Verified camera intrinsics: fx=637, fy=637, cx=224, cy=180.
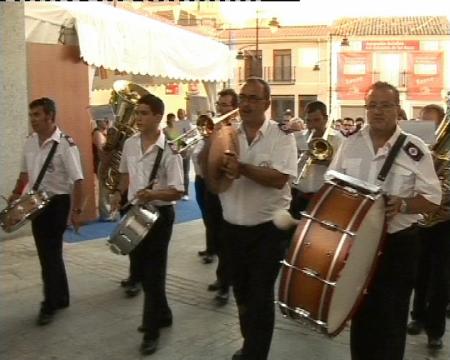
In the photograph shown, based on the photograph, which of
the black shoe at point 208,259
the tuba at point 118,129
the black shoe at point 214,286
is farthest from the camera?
the black shoe at point 208,259

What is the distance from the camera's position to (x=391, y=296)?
338 centimetres

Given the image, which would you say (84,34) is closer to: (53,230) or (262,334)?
(53,230)

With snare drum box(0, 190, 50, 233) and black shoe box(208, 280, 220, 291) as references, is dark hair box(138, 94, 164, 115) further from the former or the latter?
black shoe box(208, 280, 220, 291)

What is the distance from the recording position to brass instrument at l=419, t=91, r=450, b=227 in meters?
4.24

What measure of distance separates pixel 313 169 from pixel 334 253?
9.32ft

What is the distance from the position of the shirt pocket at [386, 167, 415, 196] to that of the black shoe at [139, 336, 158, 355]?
201cm

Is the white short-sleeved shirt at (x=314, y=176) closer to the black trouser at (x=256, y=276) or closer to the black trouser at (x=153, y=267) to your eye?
the black trouser at (x=153, y=267)

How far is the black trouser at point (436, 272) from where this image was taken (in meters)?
4.40

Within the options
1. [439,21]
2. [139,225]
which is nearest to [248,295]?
[139,225]

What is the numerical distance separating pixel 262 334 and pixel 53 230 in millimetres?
2075

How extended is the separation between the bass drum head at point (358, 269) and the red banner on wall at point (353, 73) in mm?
35938

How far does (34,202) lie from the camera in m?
4.69

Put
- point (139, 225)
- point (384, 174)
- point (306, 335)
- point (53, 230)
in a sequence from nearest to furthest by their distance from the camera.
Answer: point (384, 174)
point (139, 225)
point (306, 335)
point (53, 230)

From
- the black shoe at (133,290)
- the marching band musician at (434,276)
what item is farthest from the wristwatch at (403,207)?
the black shoe at (133,290)
